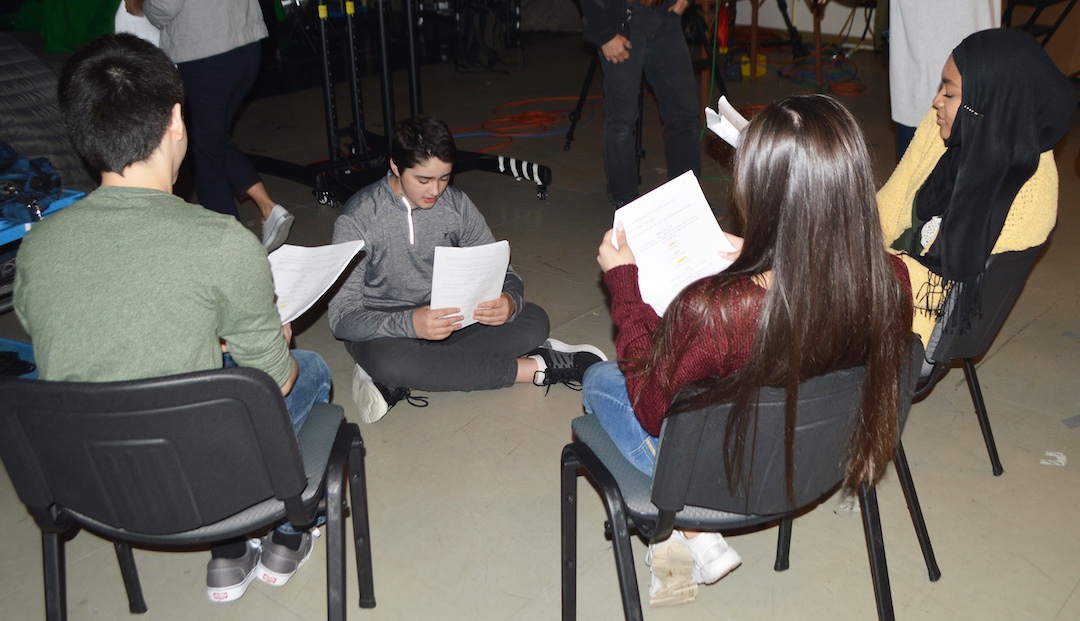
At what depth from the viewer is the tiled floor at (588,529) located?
1.88m

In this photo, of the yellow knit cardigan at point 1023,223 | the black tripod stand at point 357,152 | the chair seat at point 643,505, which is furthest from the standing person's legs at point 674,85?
the chair seat at point 643,505

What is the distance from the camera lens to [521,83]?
282 inches

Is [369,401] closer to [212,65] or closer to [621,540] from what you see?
[621,540]

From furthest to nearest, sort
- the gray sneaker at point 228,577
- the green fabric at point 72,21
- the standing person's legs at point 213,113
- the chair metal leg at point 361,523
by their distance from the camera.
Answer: the green fabric at point 72,21 → the standing person's legs at point 213,113 → the gray sneaker at point 228,577 → the chair metal leg at point 361,523

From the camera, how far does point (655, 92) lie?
3867 millimetres

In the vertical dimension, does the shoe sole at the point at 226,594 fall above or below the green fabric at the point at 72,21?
below

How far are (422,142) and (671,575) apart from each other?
4.13ft

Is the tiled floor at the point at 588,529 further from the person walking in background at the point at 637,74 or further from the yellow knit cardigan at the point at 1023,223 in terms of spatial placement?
the person walking in background at the point at 637,74

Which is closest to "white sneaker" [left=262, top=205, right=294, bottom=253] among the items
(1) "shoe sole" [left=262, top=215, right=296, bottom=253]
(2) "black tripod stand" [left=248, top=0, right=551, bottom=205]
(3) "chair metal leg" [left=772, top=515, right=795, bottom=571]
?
(1) "shoe sole" [left=262, top=215, right=296, bottom=253]

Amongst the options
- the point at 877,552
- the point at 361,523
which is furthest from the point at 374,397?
the point at 877,552

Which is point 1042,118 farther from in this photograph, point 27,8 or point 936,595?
point 27,8

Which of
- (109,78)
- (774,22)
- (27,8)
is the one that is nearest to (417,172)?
(109,78)

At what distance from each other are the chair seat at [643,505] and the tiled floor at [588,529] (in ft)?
1.39

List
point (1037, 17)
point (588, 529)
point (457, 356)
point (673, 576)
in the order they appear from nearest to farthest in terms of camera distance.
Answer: point (673, 576) < point (588, 529) < point (457, 356) < point (1037, 17)
